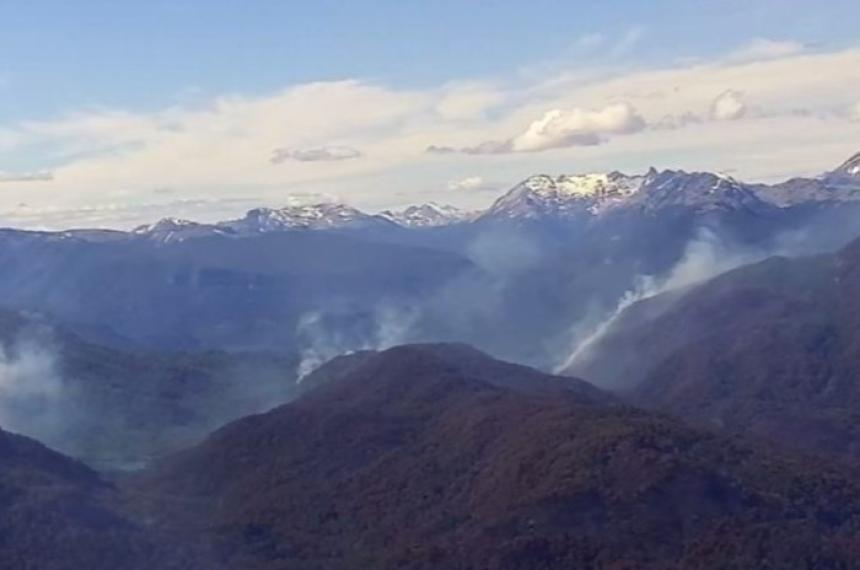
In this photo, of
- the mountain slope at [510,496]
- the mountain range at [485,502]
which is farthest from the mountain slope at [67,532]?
the mountain slope at [510,496]

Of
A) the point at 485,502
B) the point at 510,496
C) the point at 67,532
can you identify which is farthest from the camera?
the point at 485,502

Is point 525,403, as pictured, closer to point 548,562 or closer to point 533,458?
point 533,458

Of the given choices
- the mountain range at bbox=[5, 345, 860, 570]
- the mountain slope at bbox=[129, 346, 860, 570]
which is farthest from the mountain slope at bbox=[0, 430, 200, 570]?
the mountain slope at bbox=[129, 346, 860, 570]

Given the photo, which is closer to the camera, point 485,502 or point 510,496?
point 510,496

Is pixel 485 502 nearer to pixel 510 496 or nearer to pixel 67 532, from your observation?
pixel 510 496

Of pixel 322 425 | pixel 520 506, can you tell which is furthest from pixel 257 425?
pixel 520 506

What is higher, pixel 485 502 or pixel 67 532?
pixel 67 532

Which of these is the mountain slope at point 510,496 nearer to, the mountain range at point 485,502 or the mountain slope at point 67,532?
the mountain range at point 485,502

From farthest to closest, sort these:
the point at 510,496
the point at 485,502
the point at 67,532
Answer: the point at 485,502
the point at 510,496
the point at 67,532

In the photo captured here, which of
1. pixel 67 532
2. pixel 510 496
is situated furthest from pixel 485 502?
pixel 67 532
